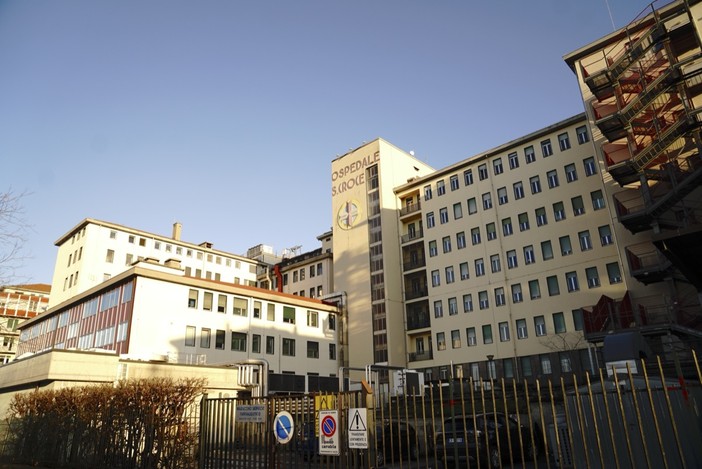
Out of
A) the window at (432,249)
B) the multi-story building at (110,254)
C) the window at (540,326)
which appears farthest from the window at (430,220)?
the multi-story building at (110,254)

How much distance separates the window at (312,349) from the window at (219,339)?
33.7 feet

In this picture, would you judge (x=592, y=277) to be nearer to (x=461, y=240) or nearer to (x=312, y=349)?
(x=461, y=240)

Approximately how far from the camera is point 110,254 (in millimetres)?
67812

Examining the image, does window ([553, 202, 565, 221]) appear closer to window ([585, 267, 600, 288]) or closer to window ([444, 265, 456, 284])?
window ([585, 267, 600, 288])

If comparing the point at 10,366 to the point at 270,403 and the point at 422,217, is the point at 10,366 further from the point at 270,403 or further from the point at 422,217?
the point at 422,217

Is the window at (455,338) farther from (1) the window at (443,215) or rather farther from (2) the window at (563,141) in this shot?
(2) the window at (563,141)

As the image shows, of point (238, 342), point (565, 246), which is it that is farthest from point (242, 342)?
point (565, 246)

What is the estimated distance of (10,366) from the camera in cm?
3378

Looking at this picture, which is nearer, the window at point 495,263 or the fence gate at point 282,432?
the fence gate at point 282,432

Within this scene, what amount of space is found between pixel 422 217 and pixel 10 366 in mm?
39704

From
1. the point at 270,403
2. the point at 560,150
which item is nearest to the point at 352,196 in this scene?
the point at 560,150

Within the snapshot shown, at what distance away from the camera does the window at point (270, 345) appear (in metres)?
48.6

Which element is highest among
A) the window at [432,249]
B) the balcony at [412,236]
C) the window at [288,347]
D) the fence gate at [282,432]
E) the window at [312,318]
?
the balcony at [412,236]

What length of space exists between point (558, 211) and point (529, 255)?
468 centimetres
